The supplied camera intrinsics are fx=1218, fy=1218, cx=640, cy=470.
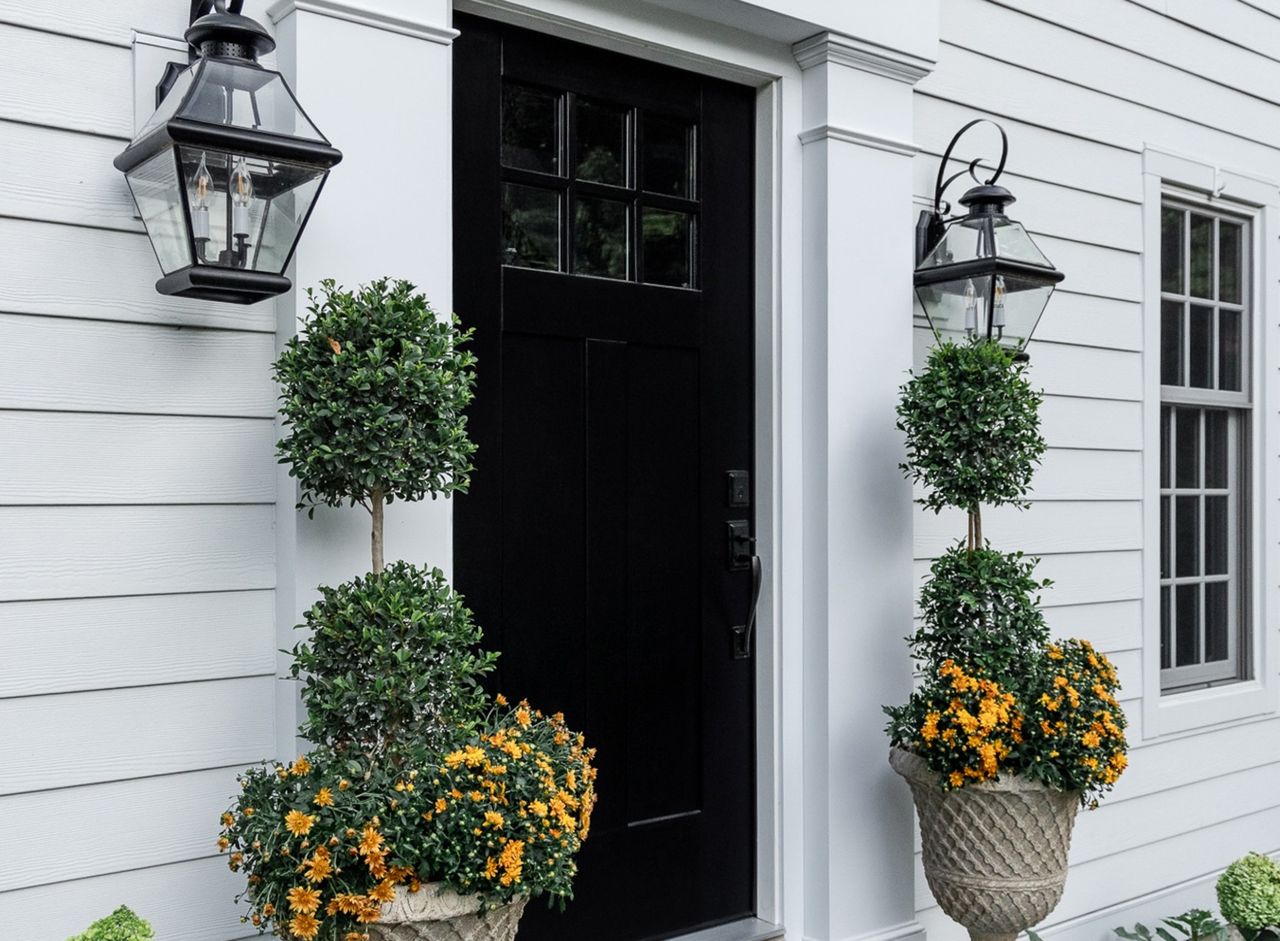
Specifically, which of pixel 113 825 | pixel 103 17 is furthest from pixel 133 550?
pixel 103 17

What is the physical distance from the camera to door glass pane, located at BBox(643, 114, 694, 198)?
2932 millimetres

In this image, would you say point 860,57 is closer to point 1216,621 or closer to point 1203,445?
point 1203,445

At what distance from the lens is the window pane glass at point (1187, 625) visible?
434 cm

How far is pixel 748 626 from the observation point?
3070mm

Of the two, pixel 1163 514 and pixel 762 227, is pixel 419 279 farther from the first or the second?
pixel 1163 514

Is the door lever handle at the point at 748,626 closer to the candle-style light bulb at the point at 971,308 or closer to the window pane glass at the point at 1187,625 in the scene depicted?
the candle-style light bulb at the point at 971,308

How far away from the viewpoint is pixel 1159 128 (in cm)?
414

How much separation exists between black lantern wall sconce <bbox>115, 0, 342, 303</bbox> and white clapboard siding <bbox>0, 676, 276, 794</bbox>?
71 centimetres

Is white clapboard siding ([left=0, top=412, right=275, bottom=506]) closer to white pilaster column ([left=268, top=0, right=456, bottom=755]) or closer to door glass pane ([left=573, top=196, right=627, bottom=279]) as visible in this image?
white pilaster column ([left=268, top=0, right=456, bottom=755])

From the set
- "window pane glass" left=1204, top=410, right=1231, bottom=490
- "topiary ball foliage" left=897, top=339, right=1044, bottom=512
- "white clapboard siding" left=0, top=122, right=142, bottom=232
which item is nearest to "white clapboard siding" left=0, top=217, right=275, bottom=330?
"white clapboard siding" left=0, top=122, right=142, bottom=232

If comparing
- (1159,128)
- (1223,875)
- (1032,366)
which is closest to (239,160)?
(1032,366)

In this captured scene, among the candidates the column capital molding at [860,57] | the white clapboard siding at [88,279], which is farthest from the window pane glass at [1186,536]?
the white clapboard siding at [88,279]

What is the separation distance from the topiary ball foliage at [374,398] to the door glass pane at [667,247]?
3.02 feet

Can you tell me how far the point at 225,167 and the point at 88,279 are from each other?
0.33 meters
